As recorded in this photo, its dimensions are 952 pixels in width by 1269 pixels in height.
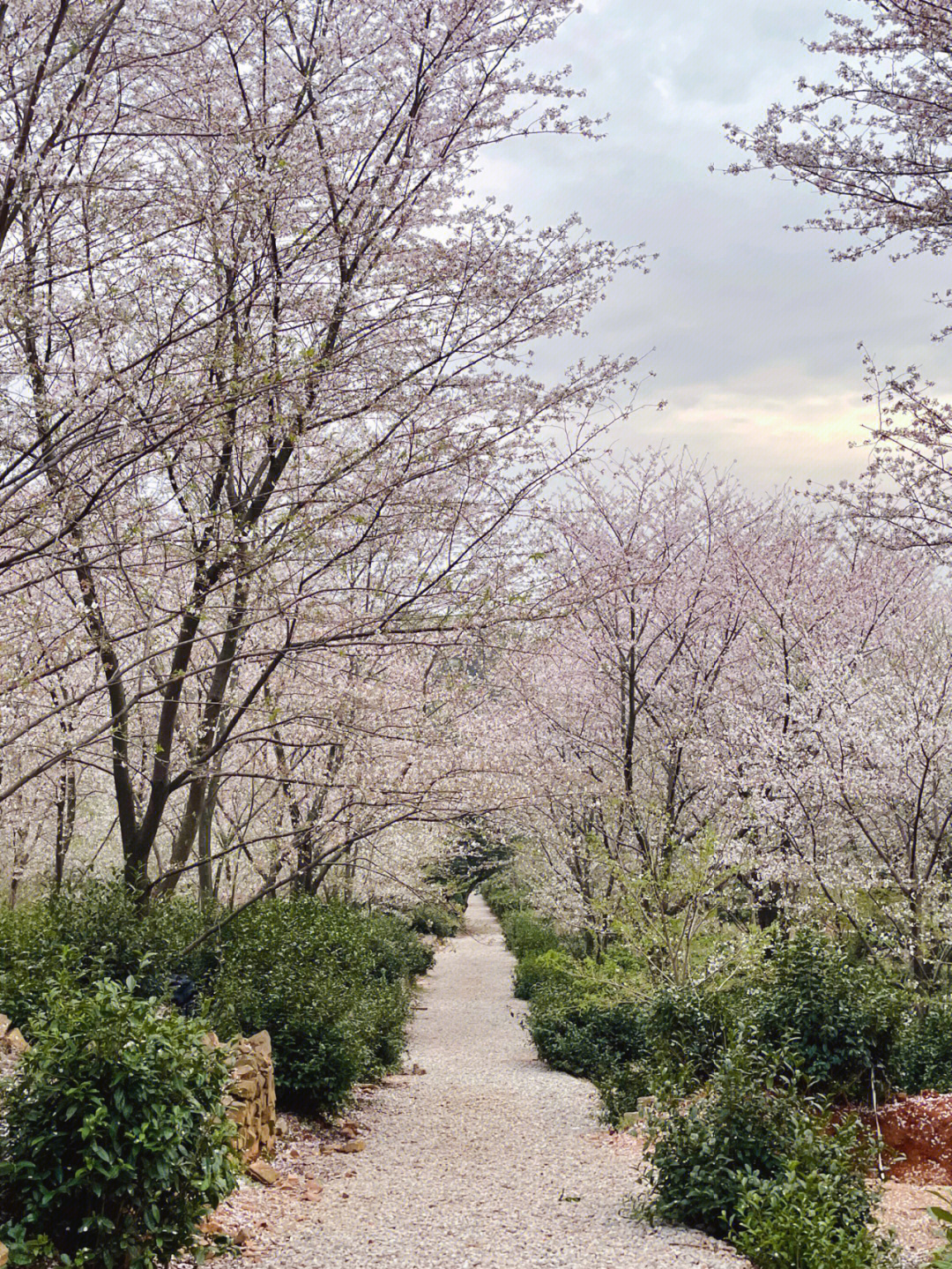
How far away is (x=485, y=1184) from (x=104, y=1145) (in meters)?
3.29

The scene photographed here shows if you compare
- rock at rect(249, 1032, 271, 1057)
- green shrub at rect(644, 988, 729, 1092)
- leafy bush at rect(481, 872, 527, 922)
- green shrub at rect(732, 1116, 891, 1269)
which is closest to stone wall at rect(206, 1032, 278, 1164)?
rock at rect(249, 1032, 271, 1057)

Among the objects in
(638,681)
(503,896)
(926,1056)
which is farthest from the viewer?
(503,896)

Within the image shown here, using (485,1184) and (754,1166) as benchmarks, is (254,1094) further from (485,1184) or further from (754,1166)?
(754,1166)

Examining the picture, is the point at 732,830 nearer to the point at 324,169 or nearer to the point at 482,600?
the point at 482,600

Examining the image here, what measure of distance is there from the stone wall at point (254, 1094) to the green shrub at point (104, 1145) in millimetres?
1608

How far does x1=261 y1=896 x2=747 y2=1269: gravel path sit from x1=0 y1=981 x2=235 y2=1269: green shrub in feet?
3.14

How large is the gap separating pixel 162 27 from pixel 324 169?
40.3 inches

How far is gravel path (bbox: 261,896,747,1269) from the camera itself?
184 inches

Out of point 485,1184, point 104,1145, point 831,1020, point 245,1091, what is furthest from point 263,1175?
point 831,1020

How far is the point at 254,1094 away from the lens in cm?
617

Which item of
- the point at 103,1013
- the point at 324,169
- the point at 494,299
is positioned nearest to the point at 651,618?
the point at 494,299

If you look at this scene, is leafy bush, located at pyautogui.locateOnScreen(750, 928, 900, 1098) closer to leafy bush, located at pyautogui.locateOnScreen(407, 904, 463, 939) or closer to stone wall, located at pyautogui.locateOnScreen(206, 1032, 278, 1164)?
stone wall, located at pyautogui.locateOnScreen(206, 1032, 278, 1164)

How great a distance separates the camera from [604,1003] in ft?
31.2

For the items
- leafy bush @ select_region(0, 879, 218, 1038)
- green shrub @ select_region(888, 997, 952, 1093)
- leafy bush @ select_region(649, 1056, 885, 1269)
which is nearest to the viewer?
leafy bush @ select_region(649, 1056, 885, 1269)
